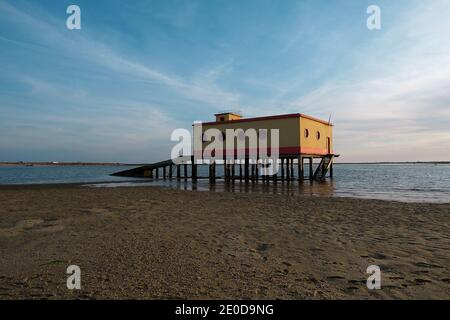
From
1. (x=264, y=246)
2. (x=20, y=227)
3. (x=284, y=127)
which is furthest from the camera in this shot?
(x=284, y=127)

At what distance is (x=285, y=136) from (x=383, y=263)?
75.8 feet

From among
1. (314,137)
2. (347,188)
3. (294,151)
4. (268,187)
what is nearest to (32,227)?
(268,187)

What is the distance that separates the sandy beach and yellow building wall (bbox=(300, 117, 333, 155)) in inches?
704

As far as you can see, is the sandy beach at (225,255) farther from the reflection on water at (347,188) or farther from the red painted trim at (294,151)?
the red painted trim at (294,151)

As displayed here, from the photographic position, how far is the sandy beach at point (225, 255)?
3.92 meters

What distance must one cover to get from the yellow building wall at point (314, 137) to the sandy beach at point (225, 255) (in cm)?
1787

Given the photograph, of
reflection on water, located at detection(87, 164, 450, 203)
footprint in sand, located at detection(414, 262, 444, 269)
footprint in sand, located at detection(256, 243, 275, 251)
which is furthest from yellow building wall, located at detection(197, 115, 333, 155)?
footprint in sand, located at detection(414, 262, 444, 269)

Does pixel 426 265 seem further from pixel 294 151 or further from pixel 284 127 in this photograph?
pixel 284 127

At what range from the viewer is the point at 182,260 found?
5164 mm

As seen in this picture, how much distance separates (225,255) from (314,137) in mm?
25989

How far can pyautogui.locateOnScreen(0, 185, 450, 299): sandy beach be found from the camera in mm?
3922

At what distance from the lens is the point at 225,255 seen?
5523 millimetres

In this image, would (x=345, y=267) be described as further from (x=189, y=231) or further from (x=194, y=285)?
(x=189, y=231)
